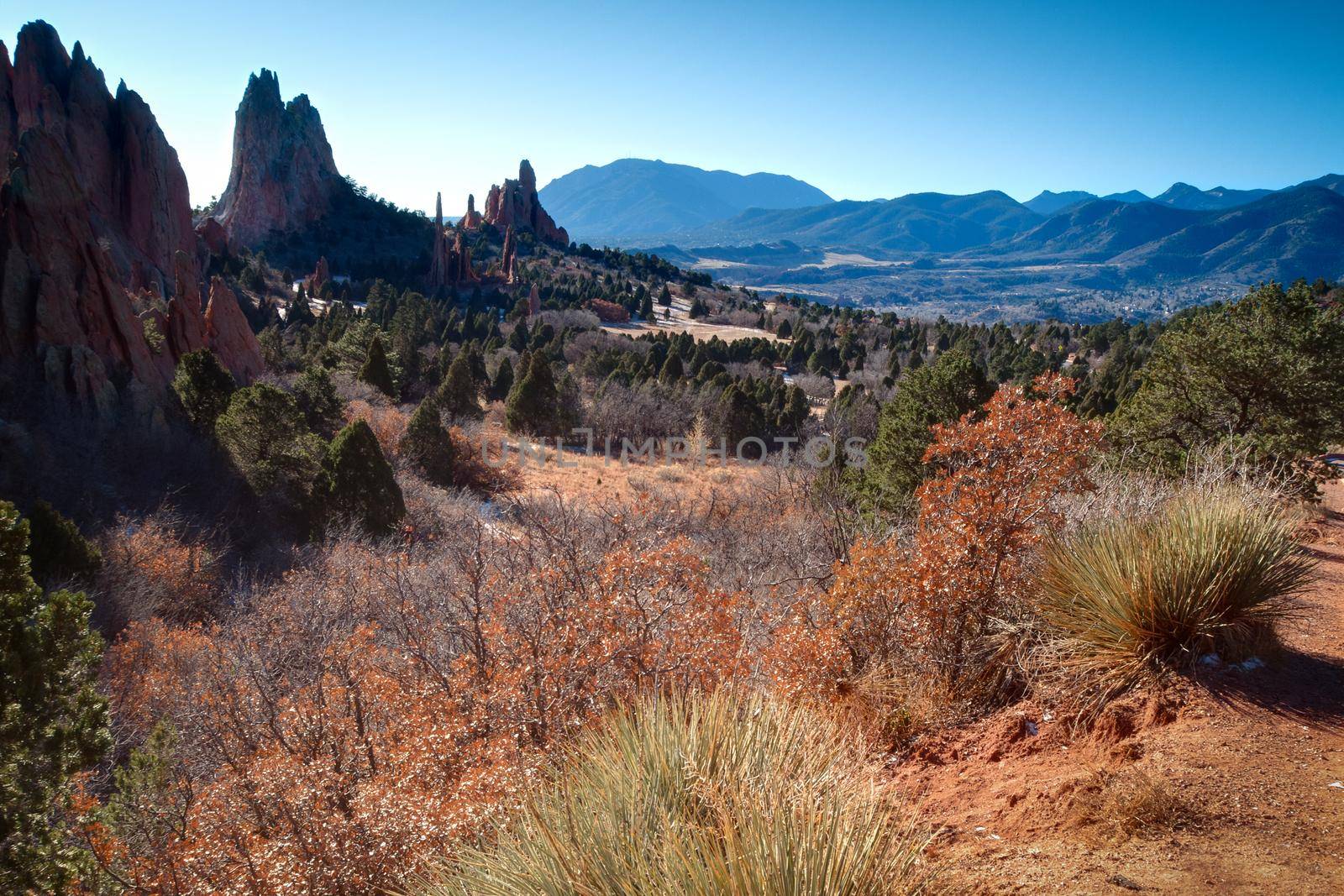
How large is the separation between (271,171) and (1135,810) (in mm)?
108480

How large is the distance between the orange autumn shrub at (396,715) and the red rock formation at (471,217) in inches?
4161

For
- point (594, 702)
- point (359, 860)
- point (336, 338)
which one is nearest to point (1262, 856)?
point (594, 702)

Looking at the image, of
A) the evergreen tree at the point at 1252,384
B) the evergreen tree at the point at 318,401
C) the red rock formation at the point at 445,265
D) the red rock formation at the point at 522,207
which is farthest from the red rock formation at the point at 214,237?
the evergreen tree at the point at 1252,384

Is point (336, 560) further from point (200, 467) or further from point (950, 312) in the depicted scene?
point (950, 312)

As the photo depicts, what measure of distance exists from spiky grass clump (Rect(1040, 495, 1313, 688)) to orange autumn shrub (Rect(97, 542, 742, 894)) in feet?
9.03

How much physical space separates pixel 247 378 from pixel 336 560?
17896 millimetres

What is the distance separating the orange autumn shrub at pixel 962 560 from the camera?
595 cm

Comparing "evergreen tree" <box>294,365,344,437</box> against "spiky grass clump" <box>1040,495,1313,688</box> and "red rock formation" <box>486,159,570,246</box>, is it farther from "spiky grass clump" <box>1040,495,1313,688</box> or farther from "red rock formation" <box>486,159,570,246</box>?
"red rock formation" <box>486,159,570,246</box>

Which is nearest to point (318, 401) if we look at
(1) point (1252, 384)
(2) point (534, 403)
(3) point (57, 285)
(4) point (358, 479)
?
(3) point (57, 285)

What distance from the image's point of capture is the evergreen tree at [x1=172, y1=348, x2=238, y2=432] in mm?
23125

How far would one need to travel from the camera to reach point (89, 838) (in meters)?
6.60

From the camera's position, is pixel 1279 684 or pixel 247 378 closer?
pixel 1279 684

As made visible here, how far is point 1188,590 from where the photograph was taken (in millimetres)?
4715

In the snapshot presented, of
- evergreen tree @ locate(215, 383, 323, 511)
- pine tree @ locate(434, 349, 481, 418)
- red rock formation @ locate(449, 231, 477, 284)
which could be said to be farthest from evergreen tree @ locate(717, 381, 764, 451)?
red rock formation @ locate(449, 231, 477, 284)
